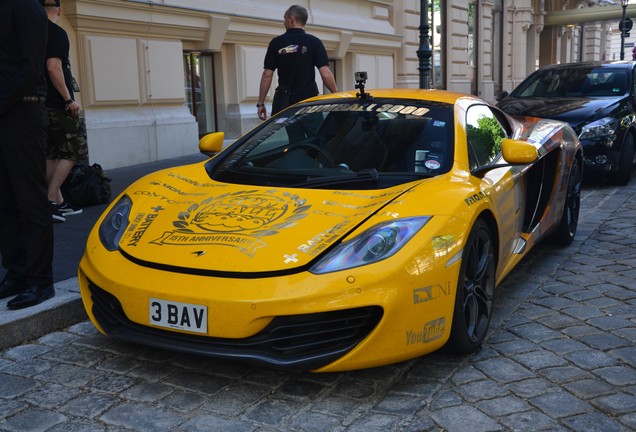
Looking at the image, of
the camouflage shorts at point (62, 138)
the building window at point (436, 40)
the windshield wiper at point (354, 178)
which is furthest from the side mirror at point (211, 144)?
the building window at point (436, 40)

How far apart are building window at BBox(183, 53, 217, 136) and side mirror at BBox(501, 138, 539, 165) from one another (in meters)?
8.76

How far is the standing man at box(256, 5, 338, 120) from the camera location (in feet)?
23.4

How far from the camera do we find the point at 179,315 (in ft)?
9.70

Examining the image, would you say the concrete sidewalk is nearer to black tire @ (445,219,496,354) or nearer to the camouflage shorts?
the camouflage shorts

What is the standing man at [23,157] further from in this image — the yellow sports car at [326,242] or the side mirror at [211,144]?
the side mirror at [211,144]

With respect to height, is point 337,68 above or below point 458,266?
above

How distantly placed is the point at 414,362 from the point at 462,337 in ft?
0.86

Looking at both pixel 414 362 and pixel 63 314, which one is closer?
pixel 414 362

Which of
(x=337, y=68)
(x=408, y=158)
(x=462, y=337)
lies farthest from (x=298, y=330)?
(x=337, y=68)

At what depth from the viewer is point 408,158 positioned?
12.5 ft

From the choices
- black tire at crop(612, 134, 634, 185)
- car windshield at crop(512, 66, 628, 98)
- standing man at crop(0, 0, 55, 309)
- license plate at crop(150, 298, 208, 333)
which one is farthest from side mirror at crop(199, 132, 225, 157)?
car windshield at crop(512, 66, 628, 98)

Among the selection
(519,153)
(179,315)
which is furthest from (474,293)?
(179,315)

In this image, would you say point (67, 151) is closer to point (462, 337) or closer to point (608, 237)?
point (462, 337)

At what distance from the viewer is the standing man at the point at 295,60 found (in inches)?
281
